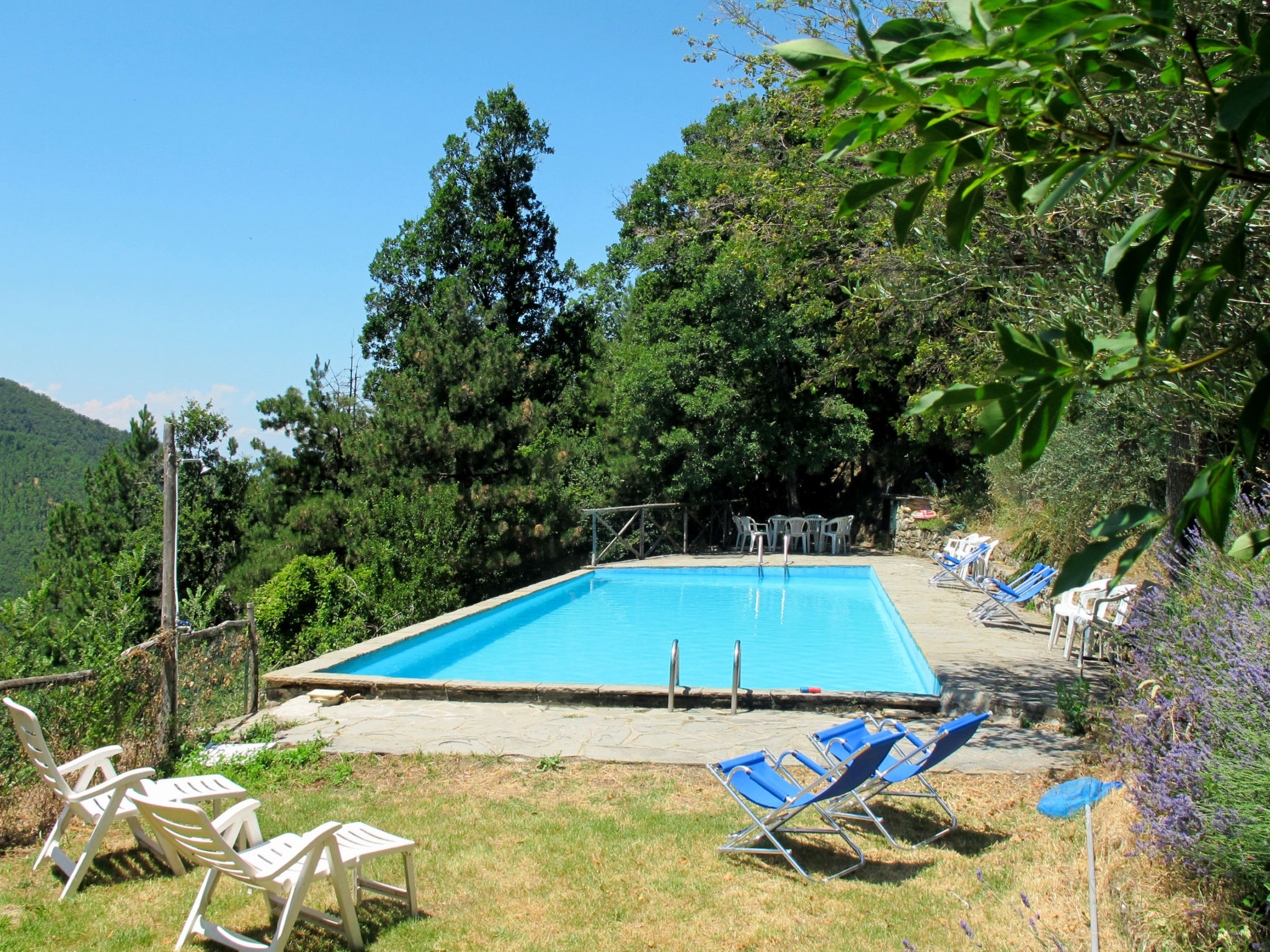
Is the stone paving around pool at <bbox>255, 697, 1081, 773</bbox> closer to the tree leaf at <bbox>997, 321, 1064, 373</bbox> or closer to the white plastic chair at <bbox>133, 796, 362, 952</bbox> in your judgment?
the white plastic chair at <bbox>133, 796, 362, 952</bbox>

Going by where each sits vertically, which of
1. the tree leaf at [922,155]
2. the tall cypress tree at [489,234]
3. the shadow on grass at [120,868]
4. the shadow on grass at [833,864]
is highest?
the tall cypress tree at [489,234]

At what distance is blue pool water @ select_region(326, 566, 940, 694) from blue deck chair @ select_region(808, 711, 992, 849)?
2.87m

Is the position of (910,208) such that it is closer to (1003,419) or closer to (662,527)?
(1003,419)

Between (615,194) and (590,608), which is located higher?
(615,194)

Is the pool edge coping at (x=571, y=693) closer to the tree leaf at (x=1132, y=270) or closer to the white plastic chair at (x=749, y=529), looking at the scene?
the tree leaf at (x=1132, y=270)

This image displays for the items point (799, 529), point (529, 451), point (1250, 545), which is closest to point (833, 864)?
point (1250, 545)

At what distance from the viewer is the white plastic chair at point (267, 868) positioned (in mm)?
3455

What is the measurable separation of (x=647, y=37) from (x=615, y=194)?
18086 mm

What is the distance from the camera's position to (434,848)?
465 cm

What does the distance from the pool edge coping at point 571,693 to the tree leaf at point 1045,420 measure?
6.39 meters

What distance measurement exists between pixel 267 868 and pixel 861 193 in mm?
3383

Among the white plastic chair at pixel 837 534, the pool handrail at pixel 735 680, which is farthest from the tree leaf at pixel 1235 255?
the white plastic chair at pixel 837 534

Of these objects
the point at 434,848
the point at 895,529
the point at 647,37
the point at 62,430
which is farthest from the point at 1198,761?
the point at 62,430

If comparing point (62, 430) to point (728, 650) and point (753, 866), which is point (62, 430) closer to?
point (728, 650)
